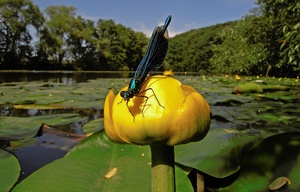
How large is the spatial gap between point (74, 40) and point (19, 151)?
2925 cm

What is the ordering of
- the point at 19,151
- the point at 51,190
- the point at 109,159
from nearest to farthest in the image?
the point at 51,190, the point at 109,159, the point at 19,151

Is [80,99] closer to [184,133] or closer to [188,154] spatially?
[188,154]

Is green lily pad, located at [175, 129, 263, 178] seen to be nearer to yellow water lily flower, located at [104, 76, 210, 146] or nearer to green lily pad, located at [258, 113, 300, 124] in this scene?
yellow water lily flower, located at [104, 76, 210, 146]

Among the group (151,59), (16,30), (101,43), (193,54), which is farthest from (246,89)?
(193,54)

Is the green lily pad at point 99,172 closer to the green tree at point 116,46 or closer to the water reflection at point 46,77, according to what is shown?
the water reflection at point 46,77

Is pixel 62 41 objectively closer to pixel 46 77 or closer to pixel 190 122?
pixel 46 77

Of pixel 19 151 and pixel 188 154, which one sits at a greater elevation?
pixel 188 154

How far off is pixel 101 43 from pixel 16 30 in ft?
31.5

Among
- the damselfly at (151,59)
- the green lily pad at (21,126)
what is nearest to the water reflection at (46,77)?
the green lily pad at (21,126)

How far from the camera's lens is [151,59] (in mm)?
411

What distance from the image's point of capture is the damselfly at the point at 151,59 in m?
0.38

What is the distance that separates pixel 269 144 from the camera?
738 millimetres

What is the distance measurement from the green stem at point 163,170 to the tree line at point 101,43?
45.5ft

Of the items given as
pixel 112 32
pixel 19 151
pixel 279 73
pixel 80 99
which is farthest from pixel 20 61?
pixel 19 151
